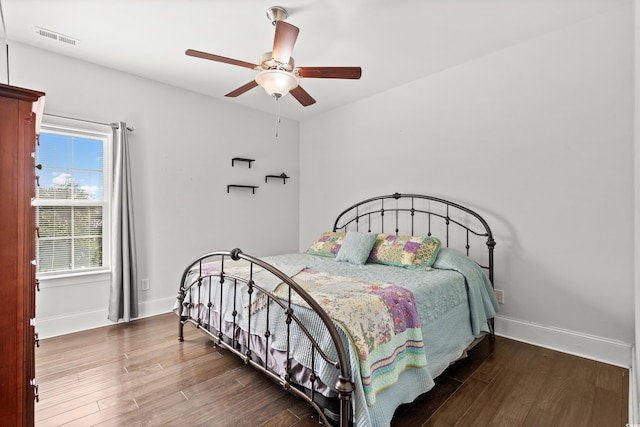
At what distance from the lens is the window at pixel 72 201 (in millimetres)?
2945

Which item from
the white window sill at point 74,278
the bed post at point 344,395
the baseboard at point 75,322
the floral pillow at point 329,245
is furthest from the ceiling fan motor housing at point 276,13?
the baseboard at point 75,322

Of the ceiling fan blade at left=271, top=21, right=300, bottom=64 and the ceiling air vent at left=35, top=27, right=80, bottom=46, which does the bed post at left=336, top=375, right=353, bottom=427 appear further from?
the ceiling air vent at left=35, top=27, right=80, bottom=46

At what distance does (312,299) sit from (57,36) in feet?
10.3

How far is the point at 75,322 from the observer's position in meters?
3.03

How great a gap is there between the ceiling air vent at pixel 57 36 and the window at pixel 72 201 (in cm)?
77

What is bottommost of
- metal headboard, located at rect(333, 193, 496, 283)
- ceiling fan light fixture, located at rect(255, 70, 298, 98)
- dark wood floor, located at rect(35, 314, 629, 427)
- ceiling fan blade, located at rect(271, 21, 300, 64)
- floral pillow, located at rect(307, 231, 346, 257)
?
dark wood floor, located at rect(35, 314, 629, 427)

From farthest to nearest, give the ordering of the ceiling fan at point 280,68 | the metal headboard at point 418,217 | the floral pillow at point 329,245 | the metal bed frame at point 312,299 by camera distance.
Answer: the floral pillow at point 329,245 < the metal headboard at point 418,217 < the ceiling fan at point 280,68 < the metal bed frame at point 312,299

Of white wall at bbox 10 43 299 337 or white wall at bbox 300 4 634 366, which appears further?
white wall at bbox 10 43 299 337

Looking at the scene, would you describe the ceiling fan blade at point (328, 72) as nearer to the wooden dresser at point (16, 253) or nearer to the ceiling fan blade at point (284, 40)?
the ceiling fan blade at point (284, 40)

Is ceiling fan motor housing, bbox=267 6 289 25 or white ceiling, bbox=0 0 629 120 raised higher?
white ceiling, bbox=0 0 629 120

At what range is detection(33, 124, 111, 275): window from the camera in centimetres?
295

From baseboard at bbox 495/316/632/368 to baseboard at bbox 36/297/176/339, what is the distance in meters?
3.68

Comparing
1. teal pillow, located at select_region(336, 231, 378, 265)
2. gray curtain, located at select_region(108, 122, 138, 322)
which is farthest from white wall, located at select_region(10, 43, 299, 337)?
teal pillow, located at select_region(336, 231, 378, 265)

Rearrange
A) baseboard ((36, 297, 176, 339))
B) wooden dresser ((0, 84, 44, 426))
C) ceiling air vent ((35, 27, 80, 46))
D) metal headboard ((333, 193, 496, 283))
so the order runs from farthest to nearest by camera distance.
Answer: metal headboard ((333, 193, 496, 283)) → baseboard ((36, 297, 176, 339)) → ceiling air vent ((35, 27, 80, 46)) → wooden dresser ((0, 84, 44, 426))
